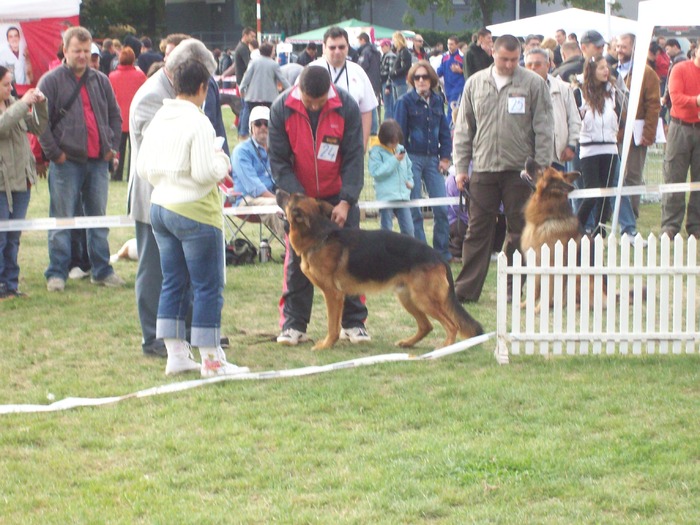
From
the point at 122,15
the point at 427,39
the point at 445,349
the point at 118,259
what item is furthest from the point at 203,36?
the point at 445,349

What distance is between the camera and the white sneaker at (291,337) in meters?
7.09

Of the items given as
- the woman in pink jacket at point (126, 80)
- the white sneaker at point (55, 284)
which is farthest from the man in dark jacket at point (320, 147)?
the woman in pink jacket at point (126, 80)

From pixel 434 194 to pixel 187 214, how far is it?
4824 mm

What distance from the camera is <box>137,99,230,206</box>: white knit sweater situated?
5.68 metres

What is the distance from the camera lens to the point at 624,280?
20.9 feet

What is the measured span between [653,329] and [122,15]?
50.9m

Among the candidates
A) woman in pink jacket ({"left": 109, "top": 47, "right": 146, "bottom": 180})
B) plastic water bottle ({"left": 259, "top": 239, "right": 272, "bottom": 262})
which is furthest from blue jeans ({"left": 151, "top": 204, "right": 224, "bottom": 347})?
woman in pink jacket ({"left": 109, "top": 47, "right": 146, "bottom": 180})

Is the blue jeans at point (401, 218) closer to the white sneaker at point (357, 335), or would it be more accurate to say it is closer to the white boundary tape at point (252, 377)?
the white sneaker at point (357, 335)

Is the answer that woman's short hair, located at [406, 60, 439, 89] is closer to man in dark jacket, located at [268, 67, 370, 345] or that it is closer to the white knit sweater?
man in dark jacket, located at [268, 67, 370, 345]

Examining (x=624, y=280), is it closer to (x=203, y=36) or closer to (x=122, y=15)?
(x=122, y=15)

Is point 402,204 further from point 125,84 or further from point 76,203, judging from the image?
point 125,84

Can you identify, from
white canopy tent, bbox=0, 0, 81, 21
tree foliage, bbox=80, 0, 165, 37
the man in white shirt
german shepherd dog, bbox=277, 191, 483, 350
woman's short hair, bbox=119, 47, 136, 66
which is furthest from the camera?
tree foliage, bbox=80, 0, 165, 37

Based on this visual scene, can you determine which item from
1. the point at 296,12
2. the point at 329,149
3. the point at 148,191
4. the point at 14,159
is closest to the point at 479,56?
the point at 14,159

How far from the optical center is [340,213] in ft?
22.4
